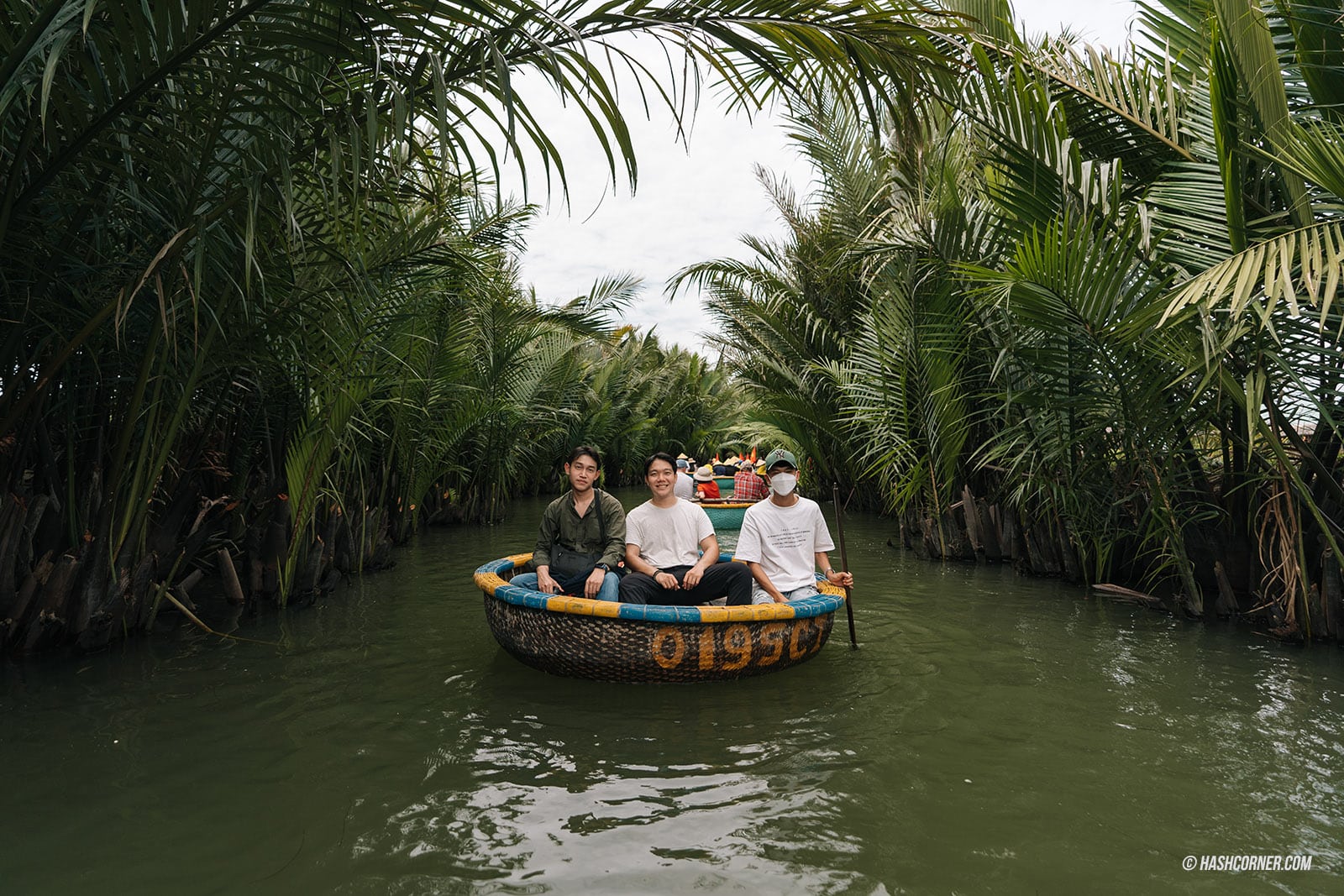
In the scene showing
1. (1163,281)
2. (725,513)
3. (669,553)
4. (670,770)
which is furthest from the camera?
(725,513)

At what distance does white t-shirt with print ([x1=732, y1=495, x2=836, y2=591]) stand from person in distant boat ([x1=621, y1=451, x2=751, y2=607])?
8.6 inches

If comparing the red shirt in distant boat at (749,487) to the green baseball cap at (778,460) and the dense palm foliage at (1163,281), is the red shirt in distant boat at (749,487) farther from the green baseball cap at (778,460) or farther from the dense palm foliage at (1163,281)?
the green baseball cap at (778,460)

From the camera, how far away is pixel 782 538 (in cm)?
546

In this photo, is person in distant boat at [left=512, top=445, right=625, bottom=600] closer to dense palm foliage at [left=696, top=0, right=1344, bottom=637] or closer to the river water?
the river water

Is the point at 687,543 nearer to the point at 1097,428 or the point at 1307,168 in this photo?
the point at 1097,428

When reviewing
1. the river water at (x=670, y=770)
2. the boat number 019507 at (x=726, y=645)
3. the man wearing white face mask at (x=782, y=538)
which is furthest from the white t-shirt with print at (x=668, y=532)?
the river water at (x=670, y=770)

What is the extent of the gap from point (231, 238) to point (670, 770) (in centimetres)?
348

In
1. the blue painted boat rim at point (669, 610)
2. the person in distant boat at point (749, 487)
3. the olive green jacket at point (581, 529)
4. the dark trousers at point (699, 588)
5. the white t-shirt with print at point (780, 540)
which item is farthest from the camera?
the person in distant boat at point (749, 487)

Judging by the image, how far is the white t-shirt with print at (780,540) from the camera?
5.44m

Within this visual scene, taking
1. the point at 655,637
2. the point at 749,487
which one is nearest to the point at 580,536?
the point at 655,637

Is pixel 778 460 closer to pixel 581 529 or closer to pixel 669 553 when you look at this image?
pixel 669 553

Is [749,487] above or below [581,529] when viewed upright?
below

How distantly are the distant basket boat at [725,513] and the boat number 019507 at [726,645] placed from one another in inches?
307

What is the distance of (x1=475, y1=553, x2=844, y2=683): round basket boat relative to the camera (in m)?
4.71
